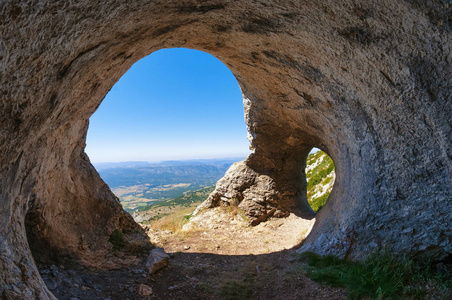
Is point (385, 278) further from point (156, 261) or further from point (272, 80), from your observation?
point (272, 80)

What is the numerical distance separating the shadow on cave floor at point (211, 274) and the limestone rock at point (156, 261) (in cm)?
15

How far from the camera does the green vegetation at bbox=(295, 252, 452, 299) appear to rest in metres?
4.39

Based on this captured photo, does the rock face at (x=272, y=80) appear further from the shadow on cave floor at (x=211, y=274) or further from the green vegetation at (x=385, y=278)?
the shadow on cave floor at (x=211, y=274)

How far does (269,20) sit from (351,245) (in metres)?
6.31

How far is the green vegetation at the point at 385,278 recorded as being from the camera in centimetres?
439

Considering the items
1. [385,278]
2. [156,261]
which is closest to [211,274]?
[156,261]

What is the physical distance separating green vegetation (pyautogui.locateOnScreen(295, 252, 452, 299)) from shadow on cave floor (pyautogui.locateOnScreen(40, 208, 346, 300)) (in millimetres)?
330

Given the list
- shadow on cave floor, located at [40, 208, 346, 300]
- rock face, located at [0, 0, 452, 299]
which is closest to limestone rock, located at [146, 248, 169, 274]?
shadow on cave floor, located at [40, 208, 346, 300]

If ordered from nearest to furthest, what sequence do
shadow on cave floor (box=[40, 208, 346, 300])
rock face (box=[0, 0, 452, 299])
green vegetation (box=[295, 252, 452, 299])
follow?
rock face (box=[0, 0, 452, 299]), green vegetation (box=[295, 252, 452, 299]), shadow on cave floor (box=[40, 208, 346, 300])

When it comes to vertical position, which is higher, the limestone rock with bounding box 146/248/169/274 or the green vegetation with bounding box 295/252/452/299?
the green vegetation with bounding box 295/252/452/299

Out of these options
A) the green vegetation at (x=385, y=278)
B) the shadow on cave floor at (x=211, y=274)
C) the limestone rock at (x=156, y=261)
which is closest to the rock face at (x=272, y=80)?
the green vegetation at (x=385, y=278)

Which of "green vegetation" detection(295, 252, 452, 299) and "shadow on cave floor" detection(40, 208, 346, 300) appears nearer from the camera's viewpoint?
"green vegetation" detection(295, 252, 452, 299)

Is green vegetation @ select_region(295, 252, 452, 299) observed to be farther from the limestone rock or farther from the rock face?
the limestone rock

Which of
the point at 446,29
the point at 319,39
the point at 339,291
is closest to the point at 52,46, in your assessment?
the point at 319,39
